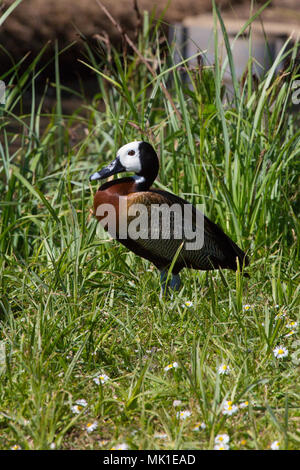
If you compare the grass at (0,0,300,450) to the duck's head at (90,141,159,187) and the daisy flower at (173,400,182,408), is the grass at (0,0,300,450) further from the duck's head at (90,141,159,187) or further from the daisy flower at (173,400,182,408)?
the duck's head at (90,141,159,187)

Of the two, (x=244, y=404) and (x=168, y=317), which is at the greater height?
(x=168, y=317)

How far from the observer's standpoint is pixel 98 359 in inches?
95.0

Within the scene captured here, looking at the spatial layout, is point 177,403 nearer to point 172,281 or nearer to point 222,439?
point 222,439

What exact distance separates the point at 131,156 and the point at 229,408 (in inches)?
47.7

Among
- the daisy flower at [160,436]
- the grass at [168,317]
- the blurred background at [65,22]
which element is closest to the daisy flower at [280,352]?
the grass at [168,317]

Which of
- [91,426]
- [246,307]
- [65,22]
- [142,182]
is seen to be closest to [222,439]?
[91,426]

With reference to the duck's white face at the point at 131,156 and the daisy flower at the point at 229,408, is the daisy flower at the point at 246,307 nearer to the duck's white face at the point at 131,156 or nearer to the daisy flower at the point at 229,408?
the daisy flower at the point at 229,408

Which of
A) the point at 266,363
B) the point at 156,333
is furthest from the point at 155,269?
the point at 266,363

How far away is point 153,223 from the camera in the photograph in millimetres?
2760

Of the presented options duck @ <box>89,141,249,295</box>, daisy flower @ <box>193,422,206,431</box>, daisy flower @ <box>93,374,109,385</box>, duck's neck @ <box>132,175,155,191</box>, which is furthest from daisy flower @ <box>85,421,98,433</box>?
duck's neck @ <box>132,175,155,191</box>

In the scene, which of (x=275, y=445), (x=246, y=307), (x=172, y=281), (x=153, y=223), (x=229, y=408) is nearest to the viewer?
(x=275, y=445)
